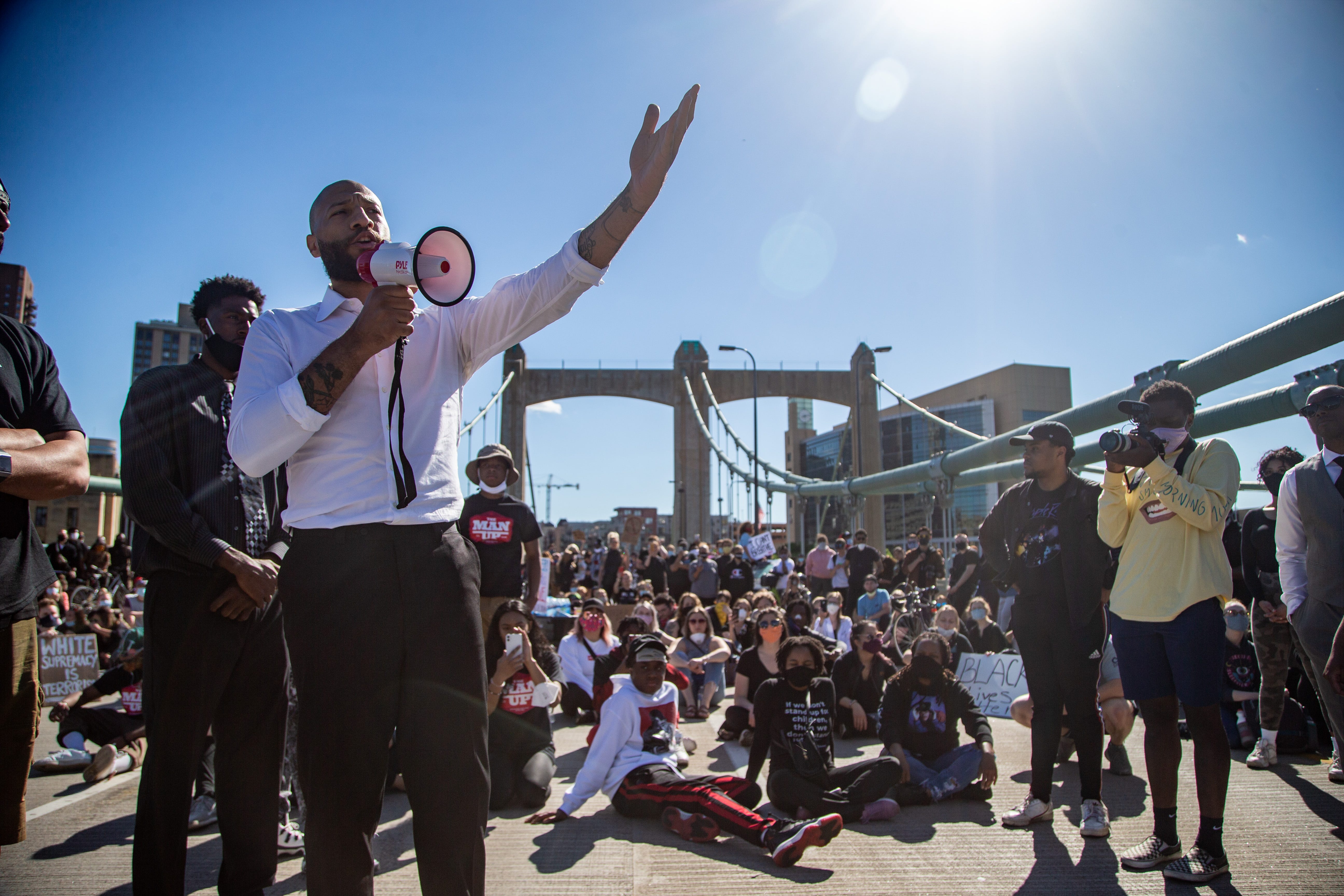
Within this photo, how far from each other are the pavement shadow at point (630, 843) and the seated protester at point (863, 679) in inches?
103

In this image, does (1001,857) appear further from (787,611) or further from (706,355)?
(706,355)

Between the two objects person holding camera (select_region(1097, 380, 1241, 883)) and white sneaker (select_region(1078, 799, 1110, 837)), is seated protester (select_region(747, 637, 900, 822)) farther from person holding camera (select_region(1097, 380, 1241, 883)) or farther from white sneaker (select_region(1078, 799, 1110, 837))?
person holding camera (select_region(1097, 380, 1241, 883))

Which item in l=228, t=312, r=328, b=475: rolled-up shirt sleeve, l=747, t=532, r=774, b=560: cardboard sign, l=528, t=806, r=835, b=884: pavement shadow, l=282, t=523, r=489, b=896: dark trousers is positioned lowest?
l=528, t=806, r=835, b=884: pavement shadow

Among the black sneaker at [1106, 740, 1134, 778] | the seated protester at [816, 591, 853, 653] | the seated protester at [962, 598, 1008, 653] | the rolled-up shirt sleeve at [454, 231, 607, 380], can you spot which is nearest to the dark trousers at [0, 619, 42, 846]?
the rolled-up shirt sleeve at [454, 231, 607, 380]

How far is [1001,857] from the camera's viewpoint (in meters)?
3.28

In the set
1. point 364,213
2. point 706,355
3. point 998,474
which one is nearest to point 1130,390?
point 998,474

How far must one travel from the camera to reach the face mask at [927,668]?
4.91 m

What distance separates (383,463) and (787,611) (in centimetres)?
837

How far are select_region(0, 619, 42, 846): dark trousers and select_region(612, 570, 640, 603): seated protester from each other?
32.2 ft

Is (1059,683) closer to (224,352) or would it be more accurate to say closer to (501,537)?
(501,537)

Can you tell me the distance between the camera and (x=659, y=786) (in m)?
4.02

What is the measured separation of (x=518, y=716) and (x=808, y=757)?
1.75 metres

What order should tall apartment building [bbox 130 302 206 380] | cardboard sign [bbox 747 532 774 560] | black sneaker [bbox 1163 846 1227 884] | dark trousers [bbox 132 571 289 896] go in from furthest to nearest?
tall apartment building [bbox 130 302 206 380]
cardboard sign [bbox 747 532 774 560]
black sneaker [bbox 1163 846 1227 884]
dark trousers [bbox 132 571 289 896]

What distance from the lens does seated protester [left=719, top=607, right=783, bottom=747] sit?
593cm
